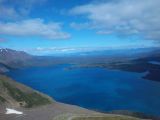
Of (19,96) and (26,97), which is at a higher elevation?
(19,96)

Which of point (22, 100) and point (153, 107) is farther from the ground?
point (22, 100)

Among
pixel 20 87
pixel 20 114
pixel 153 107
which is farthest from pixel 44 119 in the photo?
pixel 153 107

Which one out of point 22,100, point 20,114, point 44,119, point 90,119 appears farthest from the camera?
point 22,100

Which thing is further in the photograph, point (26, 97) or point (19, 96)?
point (26, 97)

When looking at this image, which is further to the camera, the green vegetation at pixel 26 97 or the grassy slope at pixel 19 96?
the green vegetation at pixel 26 97

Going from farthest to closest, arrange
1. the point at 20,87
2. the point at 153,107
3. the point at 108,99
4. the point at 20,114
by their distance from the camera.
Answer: the point at 108,99 < the point at 153,107 < the point at 20,87 < the point at 20,114

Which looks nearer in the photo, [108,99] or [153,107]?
[153,107]

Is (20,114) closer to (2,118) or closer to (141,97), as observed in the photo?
(2,118)

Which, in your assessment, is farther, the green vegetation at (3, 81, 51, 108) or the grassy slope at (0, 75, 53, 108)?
the green vegetation at (3, 81, 51, 108)
